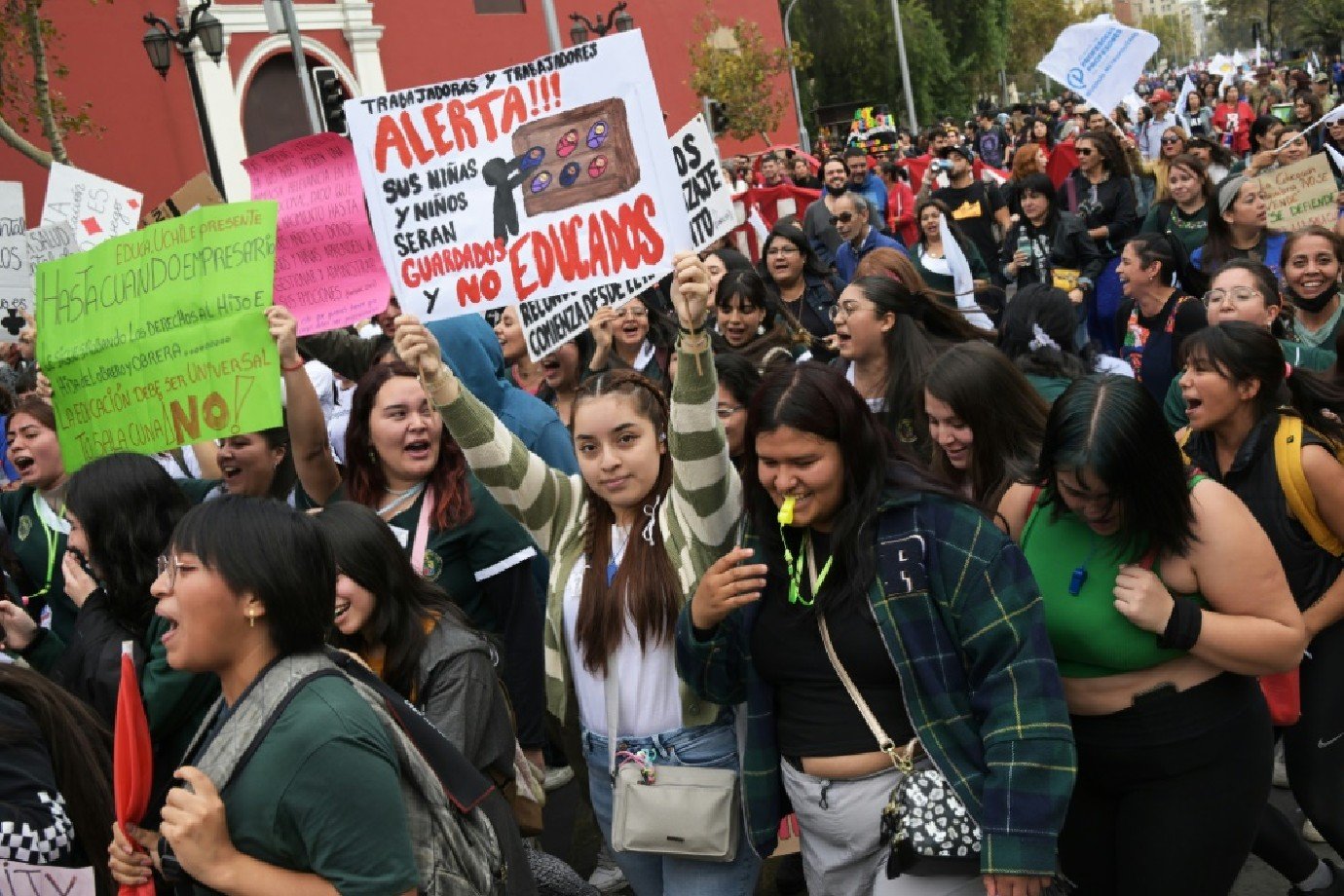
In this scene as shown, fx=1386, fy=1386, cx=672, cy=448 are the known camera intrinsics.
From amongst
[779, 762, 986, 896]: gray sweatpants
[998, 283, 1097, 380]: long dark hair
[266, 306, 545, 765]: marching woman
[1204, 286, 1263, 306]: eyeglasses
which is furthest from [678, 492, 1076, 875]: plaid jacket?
[1204, 286, 1263, 306]: eyeglasses

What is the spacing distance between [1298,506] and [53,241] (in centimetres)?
583

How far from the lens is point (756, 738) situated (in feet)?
10.3

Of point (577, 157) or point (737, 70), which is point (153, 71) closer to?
point (737, 70)

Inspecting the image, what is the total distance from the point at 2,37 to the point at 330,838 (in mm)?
18820

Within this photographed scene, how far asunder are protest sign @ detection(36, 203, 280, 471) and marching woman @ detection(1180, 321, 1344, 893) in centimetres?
284

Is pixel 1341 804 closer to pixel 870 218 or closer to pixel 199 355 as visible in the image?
pixel 199 355

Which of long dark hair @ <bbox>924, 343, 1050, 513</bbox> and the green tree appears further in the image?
the green tree

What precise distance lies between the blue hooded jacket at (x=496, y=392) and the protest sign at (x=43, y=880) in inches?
92.1

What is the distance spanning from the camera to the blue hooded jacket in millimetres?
4945

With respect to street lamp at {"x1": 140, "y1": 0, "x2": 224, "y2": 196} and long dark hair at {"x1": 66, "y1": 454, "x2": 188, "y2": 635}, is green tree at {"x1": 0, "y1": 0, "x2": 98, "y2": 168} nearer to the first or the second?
street lamp at {"x1": 140, "y1": 0, "x2": 224, "y2": 196}

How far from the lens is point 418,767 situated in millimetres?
2613

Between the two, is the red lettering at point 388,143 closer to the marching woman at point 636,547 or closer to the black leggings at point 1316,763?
the marching woman at point 636,547

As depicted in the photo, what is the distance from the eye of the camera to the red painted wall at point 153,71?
24.5m

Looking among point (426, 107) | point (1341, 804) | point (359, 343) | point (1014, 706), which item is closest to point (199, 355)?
point (426, 107)
